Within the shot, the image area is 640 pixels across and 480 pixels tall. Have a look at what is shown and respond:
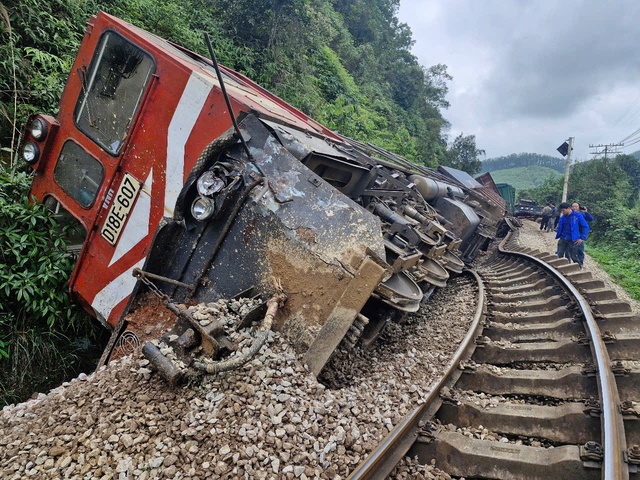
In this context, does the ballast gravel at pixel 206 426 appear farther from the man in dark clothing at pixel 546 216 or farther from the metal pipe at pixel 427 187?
the man in dark clothing at pixel 546 216

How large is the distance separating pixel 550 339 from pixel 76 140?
15.6 feet

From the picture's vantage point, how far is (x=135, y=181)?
3.31m

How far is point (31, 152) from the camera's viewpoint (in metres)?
3.73

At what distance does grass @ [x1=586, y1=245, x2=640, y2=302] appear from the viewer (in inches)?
350

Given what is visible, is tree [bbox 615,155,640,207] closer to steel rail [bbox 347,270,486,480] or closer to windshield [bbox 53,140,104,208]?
steel rail [bbox 347,270,486,480]

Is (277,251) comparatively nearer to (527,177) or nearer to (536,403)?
(536,403)

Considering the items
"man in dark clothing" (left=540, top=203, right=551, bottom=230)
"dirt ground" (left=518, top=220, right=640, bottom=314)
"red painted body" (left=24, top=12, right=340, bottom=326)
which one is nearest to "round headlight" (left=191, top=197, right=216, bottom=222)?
"red painted body" (left=24, top=12, right=340, bottom=326)

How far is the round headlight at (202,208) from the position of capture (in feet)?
9.44

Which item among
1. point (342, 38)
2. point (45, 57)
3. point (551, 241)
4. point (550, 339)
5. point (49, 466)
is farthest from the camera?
point (342, 38)

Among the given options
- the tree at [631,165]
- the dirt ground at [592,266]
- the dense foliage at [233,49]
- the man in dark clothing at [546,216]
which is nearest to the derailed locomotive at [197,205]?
the dense foliage at [233,49]

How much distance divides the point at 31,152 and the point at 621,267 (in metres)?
13.4

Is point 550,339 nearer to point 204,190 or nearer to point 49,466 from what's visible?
point 204,190

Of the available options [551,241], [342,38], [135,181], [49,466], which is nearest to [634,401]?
[49,466]

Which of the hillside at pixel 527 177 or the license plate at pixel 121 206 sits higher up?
the hillside at pixel 527 177
